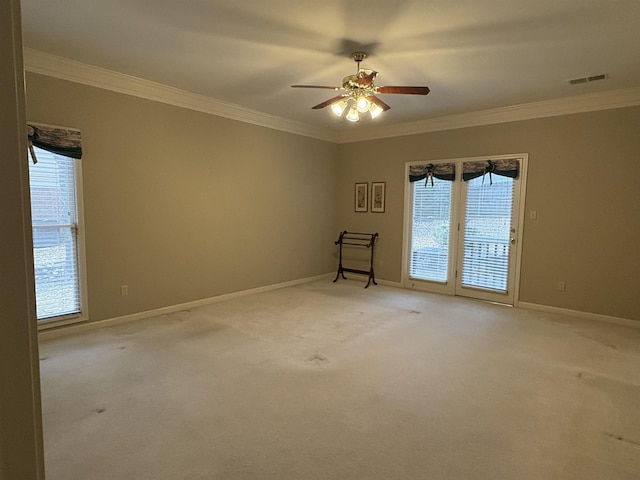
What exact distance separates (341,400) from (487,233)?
361 centimetres

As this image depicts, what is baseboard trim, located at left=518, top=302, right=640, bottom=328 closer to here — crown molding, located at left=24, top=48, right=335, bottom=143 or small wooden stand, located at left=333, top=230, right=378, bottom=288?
small wooden stand, located at left=333, top=230, right=378, bottom=288

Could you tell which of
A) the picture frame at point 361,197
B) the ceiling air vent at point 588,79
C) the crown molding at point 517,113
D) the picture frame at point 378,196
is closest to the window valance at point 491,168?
the crown molding at point 517,113

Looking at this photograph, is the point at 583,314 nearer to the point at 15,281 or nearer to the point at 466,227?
the point at 466,227

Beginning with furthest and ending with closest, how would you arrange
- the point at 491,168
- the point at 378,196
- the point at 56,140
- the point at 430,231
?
the point at 378,196 → the point at 430,231 → the point at 491,168 → the point at 56,140

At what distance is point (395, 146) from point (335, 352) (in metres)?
3.82

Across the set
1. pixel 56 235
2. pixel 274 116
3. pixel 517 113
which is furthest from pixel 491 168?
pixel 56 235

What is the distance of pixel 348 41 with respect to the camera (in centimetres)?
296

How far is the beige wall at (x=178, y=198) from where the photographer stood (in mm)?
3707

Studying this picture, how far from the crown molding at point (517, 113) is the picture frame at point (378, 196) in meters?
0.79

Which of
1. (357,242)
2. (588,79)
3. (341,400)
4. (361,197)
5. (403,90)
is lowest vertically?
(341,400)

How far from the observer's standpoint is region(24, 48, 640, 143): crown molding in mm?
3424

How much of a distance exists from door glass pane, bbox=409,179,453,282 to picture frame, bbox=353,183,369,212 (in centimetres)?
86

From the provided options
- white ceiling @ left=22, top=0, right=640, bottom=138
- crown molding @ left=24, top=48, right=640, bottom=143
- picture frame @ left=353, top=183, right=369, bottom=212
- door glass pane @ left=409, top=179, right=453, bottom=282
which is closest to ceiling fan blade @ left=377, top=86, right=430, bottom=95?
white ceiling @ left=22, top=0, right=640, bottom=138

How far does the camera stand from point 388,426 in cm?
219
